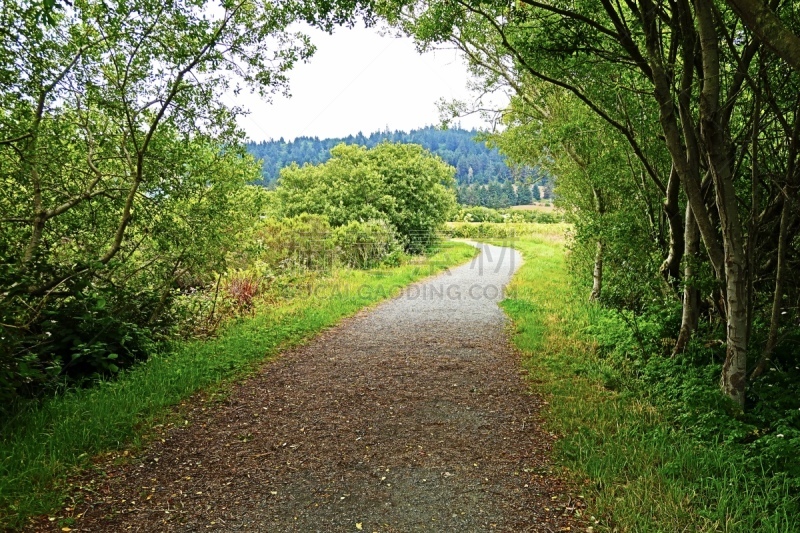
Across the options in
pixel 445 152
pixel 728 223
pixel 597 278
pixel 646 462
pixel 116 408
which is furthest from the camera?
pixel 445 152

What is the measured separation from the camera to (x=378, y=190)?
23750mm

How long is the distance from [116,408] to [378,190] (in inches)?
784

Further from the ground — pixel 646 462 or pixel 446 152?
pixel 446 152

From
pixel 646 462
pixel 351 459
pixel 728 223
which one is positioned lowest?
pixel 646 462

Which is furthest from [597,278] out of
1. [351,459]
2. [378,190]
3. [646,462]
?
[378,190]

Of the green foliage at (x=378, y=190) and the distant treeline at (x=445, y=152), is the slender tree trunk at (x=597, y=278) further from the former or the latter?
the distant treeline at (x=445, y=152)

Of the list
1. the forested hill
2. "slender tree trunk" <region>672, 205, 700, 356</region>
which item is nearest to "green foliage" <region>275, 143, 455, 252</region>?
"slender tree trunk" <region>672, 205, 700, 356</region>

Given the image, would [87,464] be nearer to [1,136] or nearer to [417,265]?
[1,136]

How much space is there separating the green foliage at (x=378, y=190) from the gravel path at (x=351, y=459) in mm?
16494

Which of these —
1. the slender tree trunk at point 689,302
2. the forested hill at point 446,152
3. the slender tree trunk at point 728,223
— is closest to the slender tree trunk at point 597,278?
the slender tree trunk at point 689,302

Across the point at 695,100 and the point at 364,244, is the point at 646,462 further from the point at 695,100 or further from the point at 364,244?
the point at 364,244

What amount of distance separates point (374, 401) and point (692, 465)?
321 centimetres

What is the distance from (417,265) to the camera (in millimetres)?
19672

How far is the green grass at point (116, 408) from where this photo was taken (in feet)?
11.2
